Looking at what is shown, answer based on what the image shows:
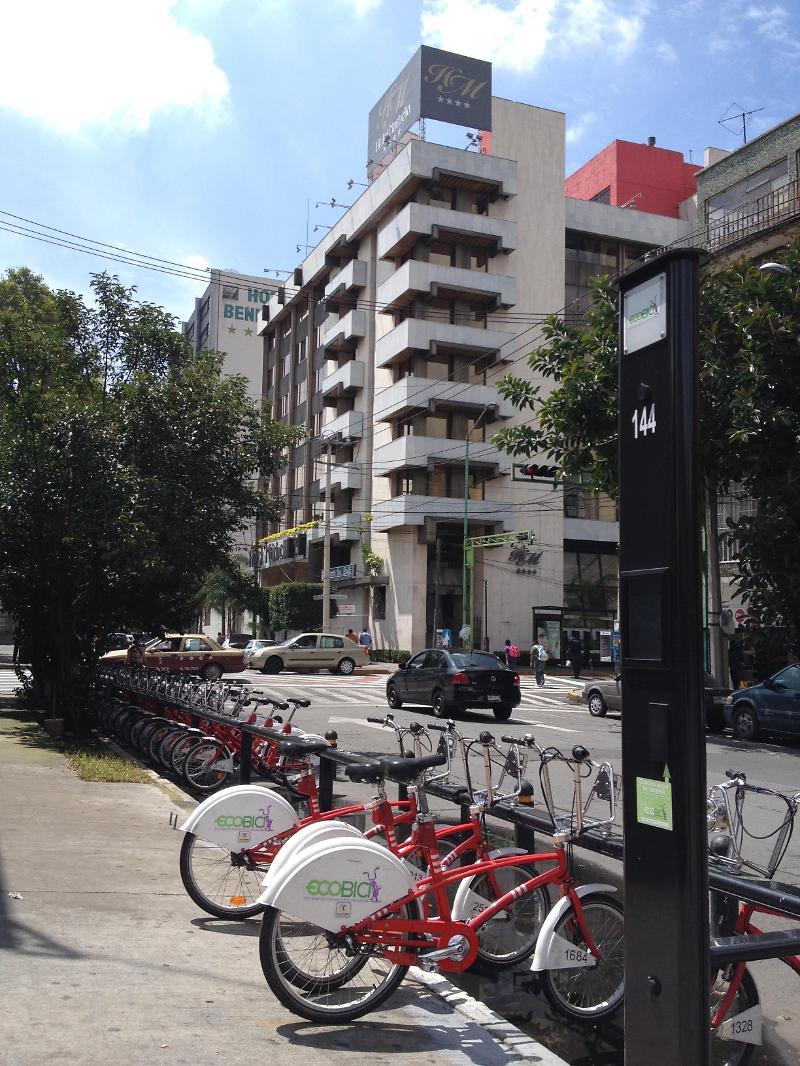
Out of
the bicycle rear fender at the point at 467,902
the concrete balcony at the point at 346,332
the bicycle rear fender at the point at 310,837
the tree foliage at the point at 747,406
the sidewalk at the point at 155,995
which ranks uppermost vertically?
the concrete balcony at the point at 346,332

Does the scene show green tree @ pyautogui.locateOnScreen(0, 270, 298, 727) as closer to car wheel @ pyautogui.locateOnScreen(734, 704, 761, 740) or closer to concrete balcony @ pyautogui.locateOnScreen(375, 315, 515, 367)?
car wheel @ pyautogui.locateOnScreen(734, 704, 761, 740)

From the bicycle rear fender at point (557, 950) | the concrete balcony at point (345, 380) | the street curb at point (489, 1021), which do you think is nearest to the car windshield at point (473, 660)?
the street curb at point (489, 1021)

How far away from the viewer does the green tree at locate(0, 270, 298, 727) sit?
15.0 meters

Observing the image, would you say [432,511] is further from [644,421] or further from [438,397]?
[644,421]

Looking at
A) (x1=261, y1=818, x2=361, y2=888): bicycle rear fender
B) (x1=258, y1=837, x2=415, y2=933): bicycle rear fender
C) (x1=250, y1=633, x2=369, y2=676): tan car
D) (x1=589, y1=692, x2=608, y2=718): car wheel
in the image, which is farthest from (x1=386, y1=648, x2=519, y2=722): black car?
(x1=258, y1=837, x2=415, y2=933): bicycle rear fender

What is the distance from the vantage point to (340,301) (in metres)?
57.8

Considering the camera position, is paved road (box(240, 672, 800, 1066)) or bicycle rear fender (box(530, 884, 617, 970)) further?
paved road (box(240, 672, 800, 1066))

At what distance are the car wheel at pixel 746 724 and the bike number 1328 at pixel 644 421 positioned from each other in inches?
737

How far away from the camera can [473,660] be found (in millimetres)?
22281

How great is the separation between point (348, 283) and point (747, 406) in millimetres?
42201

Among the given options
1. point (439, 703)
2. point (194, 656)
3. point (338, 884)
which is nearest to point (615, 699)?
point (439, 703)

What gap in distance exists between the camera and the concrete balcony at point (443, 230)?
50.0 m

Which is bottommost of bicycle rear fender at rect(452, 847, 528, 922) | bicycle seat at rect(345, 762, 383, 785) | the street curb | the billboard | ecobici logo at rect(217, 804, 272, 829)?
the street curb

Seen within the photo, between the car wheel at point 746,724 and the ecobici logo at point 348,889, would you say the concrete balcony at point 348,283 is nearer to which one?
the car wheel at point 746,724
